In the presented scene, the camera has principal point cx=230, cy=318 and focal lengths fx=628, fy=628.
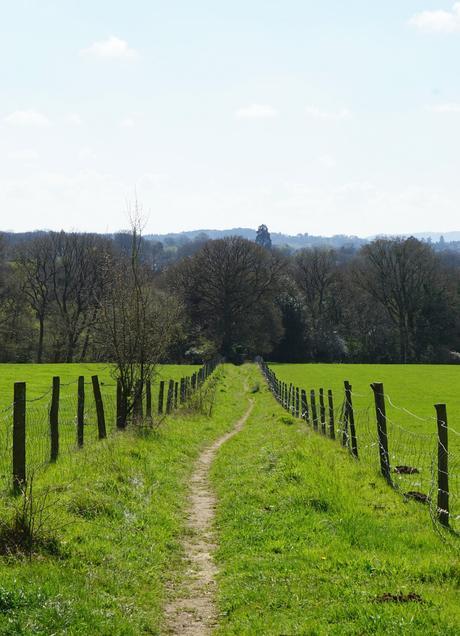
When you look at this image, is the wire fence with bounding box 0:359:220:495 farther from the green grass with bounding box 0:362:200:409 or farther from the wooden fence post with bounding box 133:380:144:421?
the green grass with bounding box 0:362:200:409

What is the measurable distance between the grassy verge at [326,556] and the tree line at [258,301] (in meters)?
54.8

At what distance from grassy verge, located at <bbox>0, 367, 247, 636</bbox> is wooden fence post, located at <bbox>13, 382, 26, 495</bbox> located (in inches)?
19.7

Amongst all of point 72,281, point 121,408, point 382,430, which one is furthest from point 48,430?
point 72,281

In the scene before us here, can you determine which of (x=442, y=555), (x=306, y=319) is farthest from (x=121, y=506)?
(x=306, y=319)

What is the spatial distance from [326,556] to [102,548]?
316 cm

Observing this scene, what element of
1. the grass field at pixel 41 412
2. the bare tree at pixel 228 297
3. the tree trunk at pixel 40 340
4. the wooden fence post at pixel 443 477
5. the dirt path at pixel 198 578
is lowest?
the dirt path at pixel 198 578

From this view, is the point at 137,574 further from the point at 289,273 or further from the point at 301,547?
the point at 289,273

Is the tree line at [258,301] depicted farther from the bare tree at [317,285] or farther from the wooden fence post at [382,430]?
the wooden fence post at [382,430]

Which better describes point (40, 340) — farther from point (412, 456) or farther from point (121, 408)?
point (412, 456)

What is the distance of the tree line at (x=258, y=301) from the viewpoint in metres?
78.2

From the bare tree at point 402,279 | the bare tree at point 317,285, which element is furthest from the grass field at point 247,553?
the bare tree at point 317,285

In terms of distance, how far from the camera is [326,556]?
8.83m

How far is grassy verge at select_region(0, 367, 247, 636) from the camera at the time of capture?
6.54m

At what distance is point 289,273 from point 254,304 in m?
18.3
